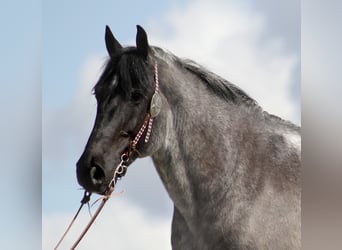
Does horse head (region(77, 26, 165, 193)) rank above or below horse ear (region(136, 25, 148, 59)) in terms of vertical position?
below

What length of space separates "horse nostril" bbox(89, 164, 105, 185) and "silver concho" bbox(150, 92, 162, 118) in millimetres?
256

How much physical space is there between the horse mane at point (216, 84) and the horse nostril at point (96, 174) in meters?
0.48

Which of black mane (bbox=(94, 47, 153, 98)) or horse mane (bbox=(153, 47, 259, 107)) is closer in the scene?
black mane (bbox=(94, 47, 153, 98))

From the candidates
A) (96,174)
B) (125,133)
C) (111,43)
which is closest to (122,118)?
(125,133)

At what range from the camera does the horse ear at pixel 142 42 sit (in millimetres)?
2049

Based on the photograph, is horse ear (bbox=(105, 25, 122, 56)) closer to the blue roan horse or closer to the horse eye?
the blue roan horse

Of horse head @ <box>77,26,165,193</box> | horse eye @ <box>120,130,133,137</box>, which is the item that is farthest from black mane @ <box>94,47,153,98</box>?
horse eye @ <box>120,130,133,137</box>

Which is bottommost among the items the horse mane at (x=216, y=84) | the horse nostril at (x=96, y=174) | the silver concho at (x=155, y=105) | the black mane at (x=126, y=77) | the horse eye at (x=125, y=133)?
the horse nostril at (x=96, y=174)

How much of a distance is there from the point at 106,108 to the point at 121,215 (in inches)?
29.6

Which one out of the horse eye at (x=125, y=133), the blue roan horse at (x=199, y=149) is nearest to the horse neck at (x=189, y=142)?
the blue roan horse at (x=199, y=149)

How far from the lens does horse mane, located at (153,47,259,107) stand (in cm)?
217

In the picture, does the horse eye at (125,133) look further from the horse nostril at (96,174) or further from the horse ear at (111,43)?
the horse ear at (111,43)

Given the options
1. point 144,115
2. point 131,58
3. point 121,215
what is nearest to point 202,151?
point 144,115
